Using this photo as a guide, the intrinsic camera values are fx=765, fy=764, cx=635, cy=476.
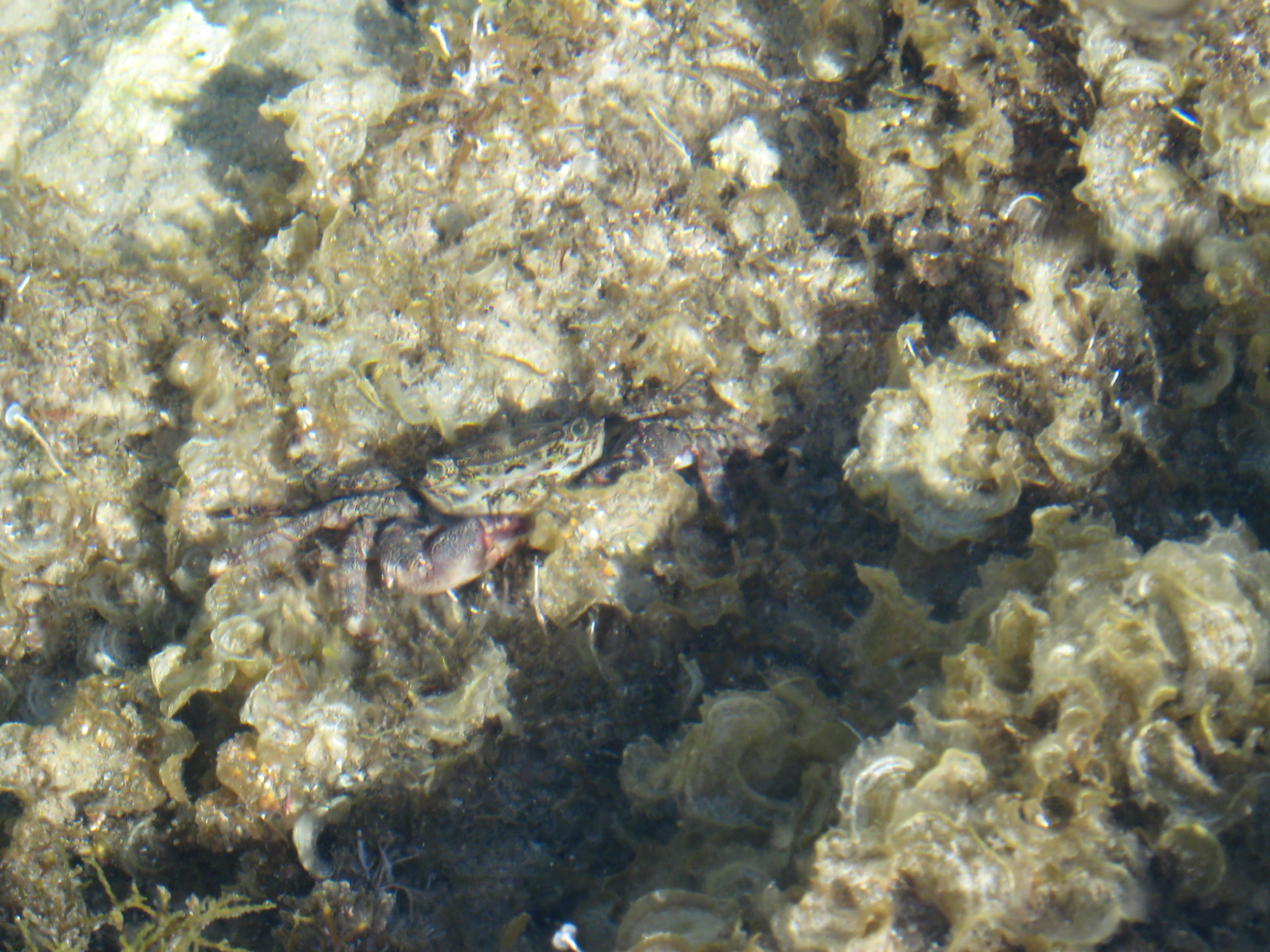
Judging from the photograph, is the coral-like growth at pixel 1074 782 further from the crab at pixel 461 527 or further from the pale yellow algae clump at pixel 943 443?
the crab at pixel 461 527

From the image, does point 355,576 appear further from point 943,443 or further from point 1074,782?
point 1074,782

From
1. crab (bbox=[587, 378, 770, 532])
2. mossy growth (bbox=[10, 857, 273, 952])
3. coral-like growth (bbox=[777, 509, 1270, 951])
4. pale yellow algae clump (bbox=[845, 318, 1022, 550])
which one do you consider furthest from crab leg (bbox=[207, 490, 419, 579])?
coral-like growth (bbox=[777, 509, 1270, 951])

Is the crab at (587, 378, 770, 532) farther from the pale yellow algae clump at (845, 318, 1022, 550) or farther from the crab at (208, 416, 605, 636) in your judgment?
the pale yellow algae clump at (845, 318, 1022, 550)

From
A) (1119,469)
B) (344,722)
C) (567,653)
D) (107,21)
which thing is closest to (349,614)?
(344,722)

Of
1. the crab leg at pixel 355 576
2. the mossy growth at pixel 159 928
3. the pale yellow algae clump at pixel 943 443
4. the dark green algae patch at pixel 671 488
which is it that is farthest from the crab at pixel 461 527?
the pale yellow algae clump at pixel 943 443

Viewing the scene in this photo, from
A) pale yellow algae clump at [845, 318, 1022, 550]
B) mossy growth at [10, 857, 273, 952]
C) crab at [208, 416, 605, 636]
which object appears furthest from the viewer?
crab at [208, 416, 605, 636]

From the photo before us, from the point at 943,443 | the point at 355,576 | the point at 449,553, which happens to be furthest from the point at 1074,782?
the point at 355,576
